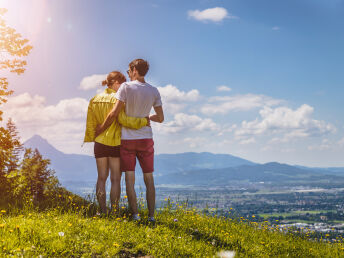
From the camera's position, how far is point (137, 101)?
21.6 feet

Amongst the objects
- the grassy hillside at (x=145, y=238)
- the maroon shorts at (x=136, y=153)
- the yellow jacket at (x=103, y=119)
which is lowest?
the grassy hillside at (x=145, y=238)

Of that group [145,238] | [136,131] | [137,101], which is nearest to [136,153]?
[136,131]

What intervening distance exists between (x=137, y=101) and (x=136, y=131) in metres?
0.56

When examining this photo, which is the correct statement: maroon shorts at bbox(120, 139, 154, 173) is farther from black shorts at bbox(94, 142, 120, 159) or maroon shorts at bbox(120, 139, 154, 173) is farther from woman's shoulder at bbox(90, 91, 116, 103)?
woman's shoulder at bbox(90, 91, 116, 103)

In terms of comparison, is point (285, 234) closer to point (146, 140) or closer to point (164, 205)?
point (164, 205)

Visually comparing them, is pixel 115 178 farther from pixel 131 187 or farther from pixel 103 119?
pixel 103 119

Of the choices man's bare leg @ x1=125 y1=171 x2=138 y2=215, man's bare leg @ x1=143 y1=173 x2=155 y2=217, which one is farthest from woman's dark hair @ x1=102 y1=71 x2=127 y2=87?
man's bare leg @ x1=143 y1=173 x2=155 y2=217

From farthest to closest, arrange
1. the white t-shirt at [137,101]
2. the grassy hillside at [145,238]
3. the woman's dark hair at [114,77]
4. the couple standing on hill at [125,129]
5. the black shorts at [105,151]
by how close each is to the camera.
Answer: the woman's dark hair at [114,77] → the black shorts at [105,151] → the couple standing on hill at [125,129] → the white t-shirt at [137,101] → the grassy hillside at [145,238]

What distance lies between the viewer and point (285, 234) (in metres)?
8.09

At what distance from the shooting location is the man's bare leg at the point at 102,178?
685 cm

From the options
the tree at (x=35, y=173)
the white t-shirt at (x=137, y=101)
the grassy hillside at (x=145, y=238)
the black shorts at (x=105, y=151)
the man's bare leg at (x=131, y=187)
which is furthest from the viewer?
Result: the tree at (x=35, y=173)

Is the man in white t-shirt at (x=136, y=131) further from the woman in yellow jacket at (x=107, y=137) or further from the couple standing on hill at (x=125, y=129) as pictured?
the woman in yellow jacket at (x=107, y=137)

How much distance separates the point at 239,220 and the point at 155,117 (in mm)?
3503

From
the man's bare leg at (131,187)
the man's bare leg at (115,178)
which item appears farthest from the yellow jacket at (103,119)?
the man's bare leg at (131,187)
